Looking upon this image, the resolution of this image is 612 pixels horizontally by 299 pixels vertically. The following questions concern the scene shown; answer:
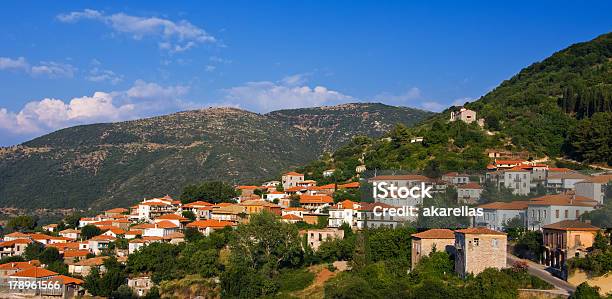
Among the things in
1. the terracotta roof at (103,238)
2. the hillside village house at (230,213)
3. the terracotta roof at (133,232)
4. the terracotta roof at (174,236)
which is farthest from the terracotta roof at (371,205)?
the terracotta roof at (103,238)

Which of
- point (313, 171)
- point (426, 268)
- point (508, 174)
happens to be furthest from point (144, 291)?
point (313, 171)

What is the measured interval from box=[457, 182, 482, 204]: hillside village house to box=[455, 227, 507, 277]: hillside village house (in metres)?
4.31

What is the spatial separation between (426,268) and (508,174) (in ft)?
35.9

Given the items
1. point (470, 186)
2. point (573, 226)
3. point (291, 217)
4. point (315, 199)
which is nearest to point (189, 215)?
point (315, 199)

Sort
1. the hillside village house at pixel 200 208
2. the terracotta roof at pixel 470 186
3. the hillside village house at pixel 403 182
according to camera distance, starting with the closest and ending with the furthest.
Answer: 1. the terracotta roof at pixel 470 186
2. the hillside village house at pixel 403 182
3. the hillside village house at pixel 200 208

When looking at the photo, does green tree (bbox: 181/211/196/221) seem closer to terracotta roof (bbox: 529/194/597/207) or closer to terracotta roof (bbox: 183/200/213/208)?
terracotta roof (bbox: 183/200/213/208)

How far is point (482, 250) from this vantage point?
1348 inches

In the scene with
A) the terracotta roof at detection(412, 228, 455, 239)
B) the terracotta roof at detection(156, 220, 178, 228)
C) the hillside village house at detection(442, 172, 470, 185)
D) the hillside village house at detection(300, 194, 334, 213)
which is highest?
the hillside village house at detection(442, 172, 470, 185)

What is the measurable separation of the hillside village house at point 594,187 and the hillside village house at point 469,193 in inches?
204

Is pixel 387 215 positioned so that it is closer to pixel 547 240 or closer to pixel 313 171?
pixel 547 240

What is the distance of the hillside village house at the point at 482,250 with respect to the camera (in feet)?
112

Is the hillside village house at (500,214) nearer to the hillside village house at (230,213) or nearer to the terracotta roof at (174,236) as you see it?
the hillside village house at (230,213)

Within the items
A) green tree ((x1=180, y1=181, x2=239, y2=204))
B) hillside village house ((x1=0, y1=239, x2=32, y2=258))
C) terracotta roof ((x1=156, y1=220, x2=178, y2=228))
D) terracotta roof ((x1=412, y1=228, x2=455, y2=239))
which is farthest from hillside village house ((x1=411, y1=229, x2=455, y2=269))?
hillside village house ((x1=0, y1=239, x2=32, y2=258))

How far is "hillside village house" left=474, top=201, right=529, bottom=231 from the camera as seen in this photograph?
1500 inches
